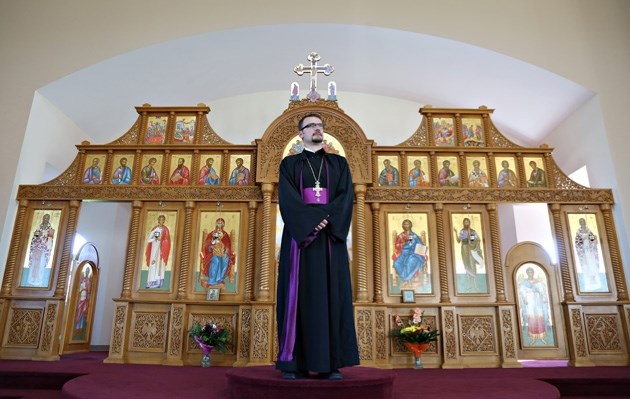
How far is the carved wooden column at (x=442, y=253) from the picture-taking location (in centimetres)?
888

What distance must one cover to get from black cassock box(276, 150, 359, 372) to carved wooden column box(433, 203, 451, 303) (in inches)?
192

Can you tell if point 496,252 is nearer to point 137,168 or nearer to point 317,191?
point 317,191

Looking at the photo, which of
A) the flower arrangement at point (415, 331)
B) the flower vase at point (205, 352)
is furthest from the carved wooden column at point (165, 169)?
the flower arrangement at point (415, 331)

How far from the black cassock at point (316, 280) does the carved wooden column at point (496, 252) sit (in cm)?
545

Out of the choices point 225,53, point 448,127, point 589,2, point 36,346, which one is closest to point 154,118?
point 225,53

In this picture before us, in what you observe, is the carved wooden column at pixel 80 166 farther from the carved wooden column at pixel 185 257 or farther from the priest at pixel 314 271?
the priest at pixel 314 271

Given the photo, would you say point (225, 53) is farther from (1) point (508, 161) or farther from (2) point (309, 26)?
(1) point (508, 161)

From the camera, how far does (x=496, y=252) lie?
9125 millimetres

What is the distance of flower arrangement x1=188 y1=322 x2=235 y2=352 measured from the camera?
8.27 metres

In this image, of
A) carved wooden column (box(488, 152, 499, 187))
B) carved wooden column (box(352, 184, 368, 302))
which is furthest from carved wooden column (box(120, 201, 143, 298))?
carved wooden column (box(488, 152, 499, 187))

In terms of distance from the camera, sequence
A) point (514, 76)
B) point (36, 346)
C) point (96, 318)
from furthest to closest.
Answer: point (96, 318), point (514, 76), point (36, 346)

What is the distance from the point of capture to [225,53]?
36.4 feet

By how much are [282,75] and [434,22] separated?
13.2ft

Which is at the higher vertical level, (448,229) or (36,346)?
(448,229)
